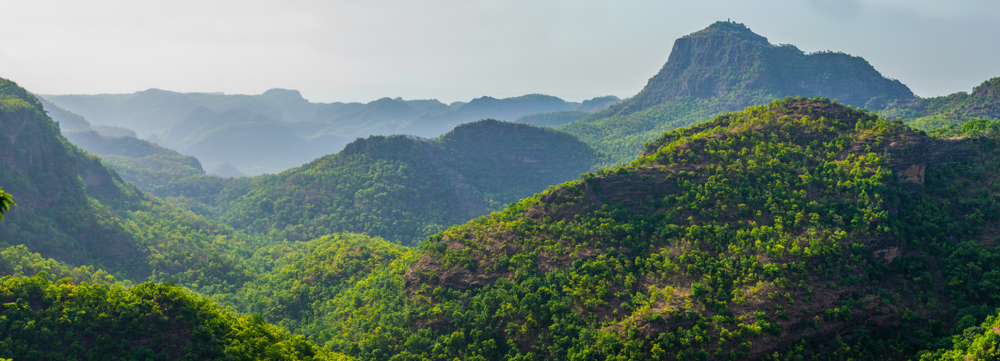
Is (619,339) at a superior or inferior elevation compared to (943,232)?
inferior

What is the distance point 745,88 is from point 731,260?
156m

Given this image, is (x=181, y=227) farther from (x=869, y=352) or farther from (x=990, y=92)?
(x=990, y=92)

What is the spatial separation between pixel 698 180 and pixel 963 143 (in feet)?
92.9

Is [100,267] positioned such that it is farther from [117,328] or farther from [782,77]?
[782,77]

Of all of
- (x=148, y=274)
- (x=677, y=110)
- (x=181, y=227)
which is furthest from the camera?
(x=677, y=110)

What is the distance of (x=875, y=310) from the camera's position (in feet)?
133

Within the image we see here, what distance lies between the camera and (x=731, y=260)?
1811 inches

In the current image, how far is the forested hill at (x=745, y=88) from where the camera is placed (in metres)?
163

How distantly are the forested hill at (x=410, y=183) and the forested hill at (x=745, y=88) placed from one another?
962 inches

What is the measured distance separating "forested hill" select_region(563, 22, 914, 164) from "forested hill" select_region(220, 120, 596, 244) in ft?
80.1

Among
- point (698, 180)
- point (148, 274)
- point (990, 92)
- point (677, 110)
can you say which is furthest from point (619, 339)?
point (677, 110)

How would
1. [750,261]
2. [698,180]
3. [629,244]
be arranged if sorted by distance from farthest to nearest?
[698,180], [629,244], [750,261]

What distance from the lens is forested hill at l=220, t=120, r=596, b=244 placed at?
12344 centimetres

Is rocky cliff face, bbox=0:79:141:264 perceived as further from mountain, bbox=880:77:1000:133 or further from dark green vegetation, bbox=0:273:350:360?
mountain, bbox=880:77:1000:133
